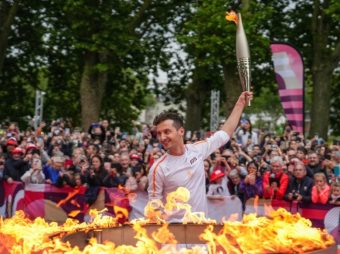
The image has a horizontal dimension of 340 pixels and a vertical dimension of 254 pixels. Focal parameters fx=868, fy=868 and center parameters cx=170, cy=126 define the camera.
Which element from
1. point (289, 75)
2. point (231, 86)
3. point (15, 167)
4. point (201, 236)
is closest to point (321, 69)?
point (231, 86)

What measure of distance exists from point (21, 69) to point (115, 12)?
278 inches

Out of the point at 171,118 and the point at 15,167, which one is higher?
the point at 171,118

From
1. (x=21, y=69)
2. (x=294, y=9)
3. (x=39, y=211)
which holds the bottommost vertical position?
(x=39, y=211)

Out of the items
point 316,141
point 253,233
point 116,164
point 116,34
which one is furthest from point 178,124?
point 116,34

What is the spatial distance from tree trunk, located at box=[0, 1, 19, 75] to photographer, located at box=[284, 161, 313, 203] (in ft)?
70.7

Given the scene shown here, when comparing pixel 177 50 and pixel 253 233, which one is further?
pixel 177 50

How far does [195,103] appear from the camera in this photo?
35906mm

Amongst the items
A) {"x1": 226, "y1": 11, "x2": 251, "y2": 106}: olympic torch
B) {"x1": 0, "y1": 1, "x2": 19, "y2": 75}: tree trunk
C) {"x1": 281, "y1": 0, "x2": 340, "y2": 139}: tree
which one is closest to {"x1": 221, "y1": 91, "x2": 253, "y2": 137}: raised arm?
{"x1": 226, "y1": 11, "x2": 251, "y2": 106}: olympic torch

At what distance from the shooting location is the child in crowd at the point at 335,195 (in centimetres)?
1186

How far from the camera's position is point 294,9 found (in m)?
34.4

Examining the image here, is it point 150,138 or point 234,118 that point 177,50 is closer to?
point 150,138

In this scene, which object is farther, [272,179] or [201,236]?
[272,179]

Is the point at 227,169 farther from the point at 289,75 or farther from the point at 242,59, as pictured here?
the point at 289,75

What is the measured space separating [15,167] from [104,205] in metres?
2.58
